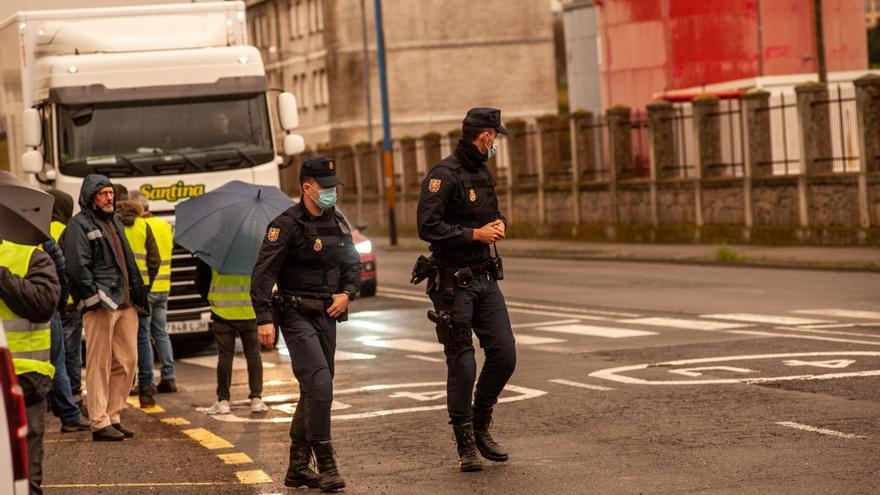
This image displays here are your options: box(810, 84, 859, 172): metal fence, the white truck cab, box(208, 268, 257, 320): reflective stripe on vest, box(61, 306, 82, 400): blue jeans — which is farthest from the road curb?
box(61, 306, 82, 400): blue jeans

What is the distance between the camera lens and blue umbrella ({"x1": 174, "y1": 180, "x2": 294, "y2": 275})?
13.3m

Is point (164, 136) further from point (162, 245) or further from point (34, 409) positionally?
point (34, 409)

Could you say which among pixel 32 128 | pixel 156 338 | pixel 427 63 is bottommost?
pixel 156 338

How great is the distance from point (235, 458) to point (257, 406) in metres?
2.36

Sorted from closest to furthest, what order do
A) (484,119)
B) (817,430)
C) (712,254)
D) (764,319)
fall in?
1. (484,119)
2. (817,430)
3. (764,319)
4. (712,254)

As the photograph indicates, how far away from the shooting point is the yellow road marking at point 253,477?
9883mm

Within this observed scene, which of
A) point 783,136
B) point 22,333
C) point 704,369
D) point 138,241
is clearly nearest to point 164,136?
point 138,241

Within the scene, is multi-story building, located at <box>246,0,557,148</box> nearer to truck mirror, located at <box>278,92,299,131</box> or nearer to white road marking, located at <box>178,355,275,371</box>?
truck mirror, located at <box>278,92,299,131</box>

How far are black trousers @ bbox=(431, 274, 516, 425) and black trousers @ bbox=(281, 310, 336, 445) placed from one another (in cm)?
68

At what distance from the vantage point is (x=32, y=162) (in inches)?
704

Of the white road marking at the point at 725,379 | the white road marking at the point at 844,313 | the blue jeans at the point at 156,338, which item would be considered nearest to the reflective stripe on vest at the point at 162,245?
the blue jeans at the point at 156,338

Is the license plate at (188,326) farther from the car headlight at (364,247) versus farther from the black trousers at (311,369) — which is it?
the black trousers at (311,369)

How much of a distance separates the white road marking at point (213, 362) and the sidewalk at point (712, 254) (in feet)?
38.3

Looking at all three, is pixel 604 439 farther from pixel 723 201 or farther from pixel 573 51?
pixel 573 51
